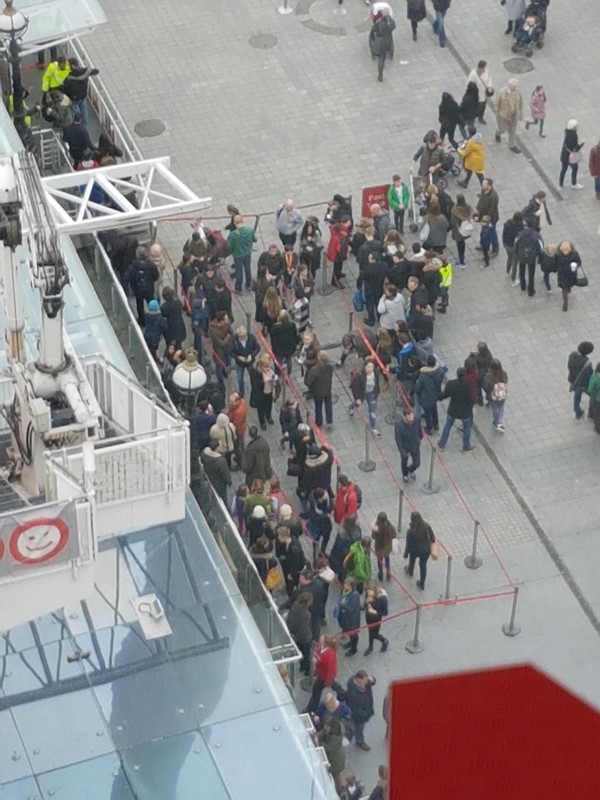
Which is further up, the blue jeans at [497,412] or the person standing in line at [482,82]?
the person standing in line at [482,82]

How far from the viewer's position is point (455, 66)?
3097cm

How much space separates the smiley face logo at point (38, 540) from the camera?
13.5 metres

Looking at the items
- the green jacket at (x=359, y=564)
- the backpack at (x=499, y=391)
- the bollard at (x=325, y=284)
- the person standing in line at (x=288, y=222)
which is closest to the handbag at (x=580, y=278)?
the backpack at (x=499, y=391)

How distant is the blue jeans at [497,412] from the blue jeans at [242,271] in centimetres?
494

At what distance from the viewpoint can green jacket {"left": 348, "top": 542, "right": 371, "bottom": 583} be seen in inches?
746

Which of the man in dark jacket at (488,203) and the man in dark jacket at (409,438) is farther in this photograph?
the man in dark jacket at (488,203)

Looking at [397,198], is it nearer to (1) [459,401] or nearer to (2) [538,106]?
(2) [538,106]

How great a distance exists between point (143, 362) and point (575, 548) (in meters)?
6.37

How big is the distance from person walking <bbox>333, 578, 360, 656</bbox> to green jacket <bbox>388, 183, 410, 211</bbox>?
8512 mm

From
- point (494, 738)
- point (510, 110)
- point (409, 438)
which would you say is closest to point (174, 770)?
point (409, 438)

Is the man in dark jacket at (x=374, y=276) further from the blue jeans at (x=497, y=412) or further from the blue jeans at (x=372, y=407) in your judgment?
the blue jeans at (x=497, y=412)

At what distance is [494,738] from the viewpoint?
231 cm

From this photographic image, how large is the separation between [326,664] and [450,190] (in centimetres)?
1250

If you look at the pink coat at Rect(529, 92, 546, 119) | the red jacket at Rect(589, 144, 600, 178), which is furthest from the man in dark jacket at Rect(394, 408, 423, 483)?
the pink coat at Rect(529, 92, 546, 119)
